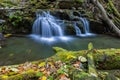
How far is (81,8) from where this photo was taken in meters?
13.0

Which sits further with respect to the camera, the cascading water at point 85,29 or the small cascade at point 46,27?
the cascading water at point 85,29

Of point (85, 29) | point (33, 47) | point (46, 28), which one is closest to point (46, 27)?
point (46, 28)

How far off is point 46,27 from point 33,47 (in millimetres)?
2923

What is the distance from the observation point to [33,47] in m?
8.27

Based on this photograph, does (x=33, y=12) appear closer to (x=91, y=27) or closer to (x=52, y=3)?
(x=52, y=3)

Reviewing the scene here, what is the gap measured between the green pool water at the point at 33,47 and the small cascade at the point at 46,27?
1.35m

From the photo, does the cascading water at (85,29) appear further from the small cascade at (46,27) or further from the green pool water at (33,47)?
the green pool water at (33,47)

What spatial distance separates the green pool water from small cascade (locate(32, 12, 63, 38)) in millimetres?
1351

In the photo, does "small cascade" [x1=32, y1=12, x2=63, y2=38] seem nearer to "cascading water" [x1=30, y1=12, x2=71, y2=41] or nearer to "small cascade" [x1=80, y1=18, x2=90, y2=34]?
"cascading water" [x1=30, y1=12, x2=71, y2=41]

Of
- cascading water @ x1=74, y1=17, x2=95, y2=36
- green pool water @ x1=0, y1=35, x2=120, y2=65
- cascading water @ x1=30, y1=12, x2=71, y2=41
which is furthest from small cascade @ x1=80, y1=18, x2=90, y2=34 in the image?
green pool water @ x1=0, y1=35, x2=120, y2=65

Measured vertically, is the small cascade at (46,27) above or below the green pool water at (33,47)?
above

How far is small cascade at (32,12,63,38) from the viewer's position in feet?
35.4

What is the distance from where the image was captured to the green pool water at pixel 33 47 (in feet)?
22.3

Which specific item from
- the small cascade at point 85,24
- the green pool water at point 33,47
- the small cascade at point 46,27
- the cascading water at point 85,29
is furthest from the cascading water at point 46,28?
the small cascade at point 85,24
